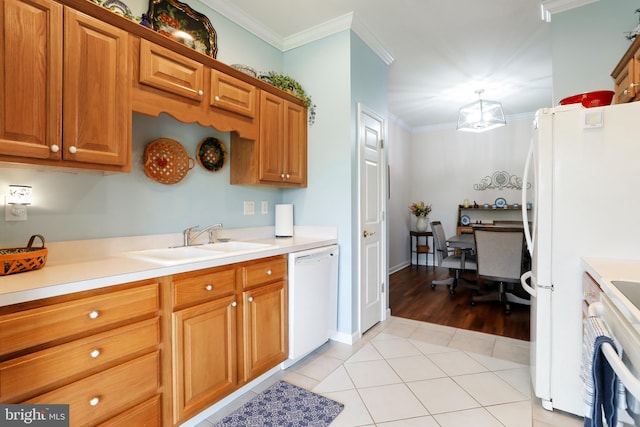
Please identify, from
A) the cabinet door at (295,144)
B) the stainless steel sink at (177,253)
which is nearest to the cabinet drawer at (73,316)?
the stainless steel sink at (177,253)

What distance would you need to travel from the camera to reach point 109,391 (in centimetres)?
128

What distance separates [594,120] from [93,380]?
8.61 feet

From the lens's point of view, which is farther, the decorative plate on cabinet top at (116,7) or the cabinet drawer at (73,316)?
the decorative plate on cabinet top at (116,7)

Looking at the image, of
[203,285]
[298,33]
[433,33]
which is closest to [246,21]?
[298,33]

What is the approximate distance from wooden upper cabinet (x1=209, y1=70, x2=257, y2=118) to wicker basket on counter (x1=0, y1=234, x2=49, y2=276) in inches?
47.4

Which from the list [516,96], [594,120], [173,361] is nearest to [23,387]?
[173,361]

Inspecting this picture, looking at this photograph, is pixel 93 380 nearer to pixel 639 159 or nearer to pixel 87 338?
pixel 87 338

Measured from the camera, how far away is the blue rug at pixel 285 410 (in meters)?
1.69

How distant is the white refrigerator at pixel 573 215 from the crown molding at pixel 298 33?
5.58ft

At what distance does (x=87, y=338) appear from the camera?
47.8 inches

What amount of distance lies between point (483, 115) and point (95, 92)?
3.92 metres

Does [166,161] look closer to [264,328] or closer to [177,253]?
[177,253]

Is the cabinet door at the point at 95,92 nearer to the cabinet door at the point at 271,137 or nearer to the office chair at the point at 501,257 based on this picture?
the cabinet door at the point at 271,137

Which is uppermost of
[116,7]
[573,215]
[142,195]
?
[116,7]
